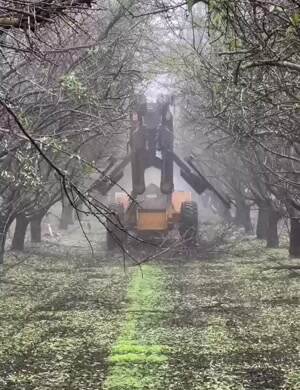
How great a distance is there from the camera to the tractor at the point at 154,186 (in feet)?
68.2

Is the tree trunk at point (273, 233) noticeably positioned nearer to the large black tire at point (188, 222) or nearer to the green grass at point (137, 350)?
the large black tire at point (188, 222)

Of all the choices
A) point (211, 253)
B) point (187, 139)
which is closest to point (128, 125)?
point (211, 253)

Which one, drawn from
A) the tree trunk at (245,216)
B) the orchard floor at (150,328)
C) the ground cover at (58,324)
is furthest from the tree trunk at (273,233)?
the ground cover at (58,324)

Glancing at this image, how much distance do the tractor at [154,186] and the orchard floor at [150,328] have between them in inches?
110

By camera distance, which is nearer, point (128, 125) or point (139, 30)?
point (139, 30)

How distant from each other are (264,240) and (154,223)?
22.2ft

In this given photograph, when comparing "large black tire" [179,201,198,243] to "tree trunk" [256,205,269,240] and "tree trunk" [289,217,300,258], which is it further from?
"tree trunk" [256,205,269,240]

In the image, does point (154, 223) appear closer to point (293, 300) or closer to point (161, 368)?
point (293, 300)

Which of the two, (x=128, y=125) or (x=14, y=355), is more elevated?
(x=128, y=125)

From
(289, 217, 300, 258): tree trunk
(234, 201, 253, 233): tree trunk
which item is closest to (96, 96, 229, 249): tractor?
(289, 217, 300, 258): tree trunk

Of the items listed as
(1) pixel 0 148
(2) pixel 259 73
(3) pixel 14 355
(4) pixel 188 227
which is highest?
(2) pixel 259 73

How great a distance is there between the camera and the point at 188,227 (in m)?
20.8

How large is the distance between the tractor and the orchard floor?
280cm

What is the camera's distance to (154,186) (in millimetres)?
22438
